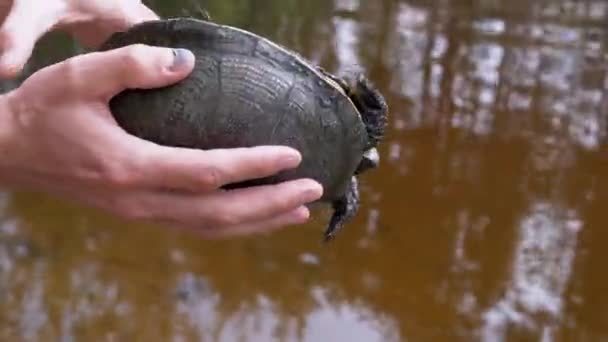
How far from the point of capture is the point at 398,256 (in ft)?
10.4

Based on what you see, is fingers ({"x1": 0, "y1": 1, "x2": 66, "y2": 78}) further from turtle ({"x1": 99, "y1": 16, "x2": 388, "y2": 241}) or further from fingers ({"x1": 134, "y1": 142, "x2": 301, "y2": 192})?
fingers ({"x1": 134, "y1": 142, "x2": 301, "y2": 192})

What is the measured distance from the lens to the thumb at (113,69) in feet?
3.78

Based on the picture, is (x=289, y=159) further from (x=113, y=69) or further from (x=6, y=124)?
(x=6, y=124)

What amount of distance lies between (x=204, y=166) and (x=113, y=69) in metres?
0.18

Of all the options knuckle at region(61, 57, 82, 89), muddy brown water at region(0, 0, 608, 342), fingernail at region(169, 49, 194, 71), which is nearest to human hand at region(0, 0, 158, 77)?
knuckle at region(61, 57, 82, 89)

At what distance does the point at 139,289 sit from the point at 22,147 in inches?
62.5

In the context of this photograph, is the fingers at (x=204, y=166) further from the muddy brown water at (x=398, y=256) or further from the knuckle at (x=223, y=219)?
the muddy brown water at (x=398, y=256)

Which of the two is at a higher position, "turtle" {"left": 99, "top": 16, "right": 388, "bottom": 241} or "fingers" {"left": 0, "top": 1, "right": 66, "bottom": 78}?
"fingers" {"left": 0, "top": 1, "right": 66, "bottom": 78}

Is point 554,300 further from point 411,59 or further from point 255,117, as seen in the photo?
point 411,59

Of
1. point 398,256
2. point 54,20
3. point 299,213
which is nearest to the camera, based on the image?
point 299,213

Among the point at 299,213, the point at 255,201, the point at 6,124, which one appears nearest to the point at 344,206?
the point at 299,213

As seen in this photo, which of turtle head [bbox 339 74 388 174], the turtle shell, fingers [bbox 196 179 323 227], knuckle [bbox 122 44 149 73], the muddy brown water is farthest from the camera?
the muddy brown water

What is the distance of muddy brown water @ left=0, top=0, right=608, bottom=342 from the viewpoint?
269 cm

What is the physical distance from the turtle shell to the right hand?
7 centimetres
